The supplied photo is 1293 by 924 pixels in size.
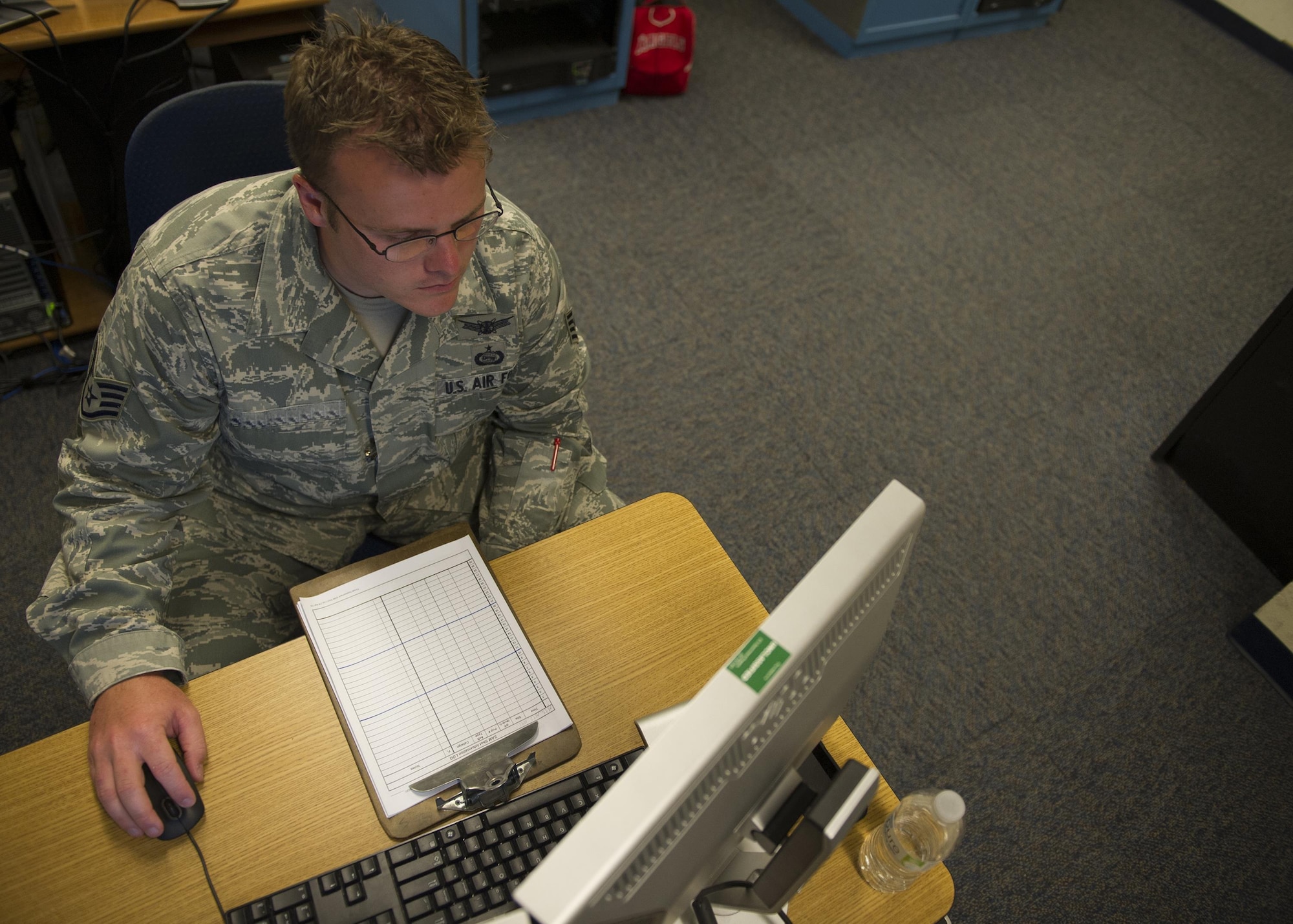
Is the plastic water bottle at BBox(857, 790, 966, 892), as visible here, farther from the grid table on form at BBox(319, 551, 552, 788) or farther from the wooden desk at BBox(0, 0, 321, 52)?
the wooden desk at BBox(0, 0, 321, 52)

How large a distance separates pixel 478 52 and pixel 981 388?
1747 millimetres

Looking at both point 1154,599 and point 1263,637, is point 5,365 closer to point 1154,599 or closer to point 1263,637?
point 1154,599

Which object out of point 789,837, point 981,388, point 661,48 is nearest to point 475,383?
point 789,837

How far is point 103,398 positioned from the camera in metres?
1.00

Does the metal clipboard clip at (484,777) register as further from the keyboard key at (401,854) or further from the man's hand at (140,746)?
the man's hand at (140,746)

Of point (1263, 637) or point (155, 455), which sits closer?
point (155, 455)

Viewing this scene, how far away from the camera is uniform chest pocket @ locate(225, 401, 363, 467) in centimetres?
111

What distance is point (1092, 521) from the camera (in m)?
2.21

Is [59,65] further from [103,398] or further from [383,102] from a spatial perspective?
[383,102]

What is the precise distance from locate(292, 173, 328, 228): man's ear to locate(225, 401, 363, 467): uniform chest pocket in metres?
0.24

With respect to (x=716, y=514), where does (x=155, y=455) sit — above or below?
above

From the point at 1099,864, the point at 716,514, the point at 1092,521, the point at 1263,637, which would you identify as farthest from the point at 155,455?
the point at 1263,637

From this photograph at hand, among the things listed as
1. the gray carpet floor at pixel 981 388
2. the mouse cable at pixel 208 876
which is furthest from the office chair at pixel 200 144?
the gray carpet floor at pixel 981 388

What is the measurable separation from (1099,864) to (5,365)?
101 inches
